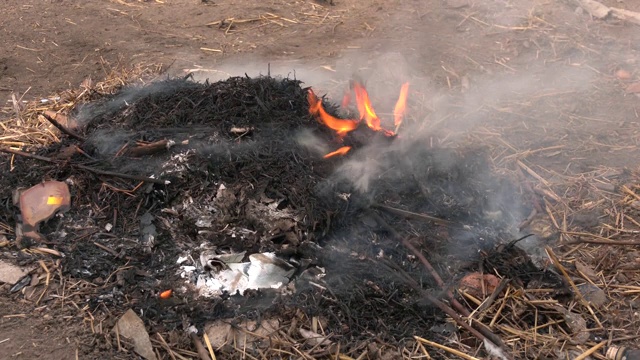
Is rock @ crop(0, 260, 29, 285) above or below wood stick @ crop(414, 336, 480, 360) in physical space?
below

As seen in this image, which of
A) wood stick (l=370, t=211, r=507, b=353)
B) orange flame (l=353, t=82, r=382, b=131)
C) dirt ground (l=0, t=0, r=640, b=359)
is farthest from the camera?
dirt ground (l=0, t=0, r=640, b=359)

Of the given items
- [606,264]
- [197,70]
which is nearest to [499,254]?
[606,264]

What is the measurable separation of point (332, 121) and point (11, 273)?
2.74m

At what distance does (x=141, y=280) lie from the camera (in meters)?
3.90

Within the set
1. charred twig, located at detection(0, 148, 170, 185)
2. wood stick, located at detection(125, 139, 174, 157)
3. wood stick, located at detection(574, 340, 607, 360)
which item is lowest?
wood stick, located at detection(574, 340, 607, 360)

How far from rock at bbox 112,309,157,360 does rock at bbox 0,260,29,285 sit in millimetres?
907

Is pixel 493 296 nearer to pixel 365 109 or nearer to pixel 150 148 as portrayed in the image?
pixel 365 109

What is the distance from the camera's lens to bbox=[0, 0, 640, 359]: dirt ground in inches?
238

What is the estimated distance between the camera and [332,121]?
16.0 feet

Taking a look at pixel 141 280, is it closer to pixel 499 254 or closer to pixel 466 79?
pixel 499 254

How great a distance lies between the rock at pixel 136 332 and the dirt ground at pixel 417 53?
12.0 feet

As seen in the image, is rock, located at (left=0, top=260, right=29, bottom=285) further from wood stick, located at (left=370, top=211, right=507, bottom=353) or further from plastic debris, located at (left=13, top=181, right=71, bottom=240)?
wood stick, located at (left=370, top=211, right=507, bottom=353)

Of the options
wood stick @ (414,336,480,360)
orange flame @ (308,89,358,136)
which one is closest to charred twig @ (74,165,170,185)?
orange flame @ (308,89,358,136)

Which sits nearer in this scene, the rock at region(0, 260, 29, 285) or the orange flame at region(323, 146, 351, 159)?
the rock at region(0, 260, 29, 285)
